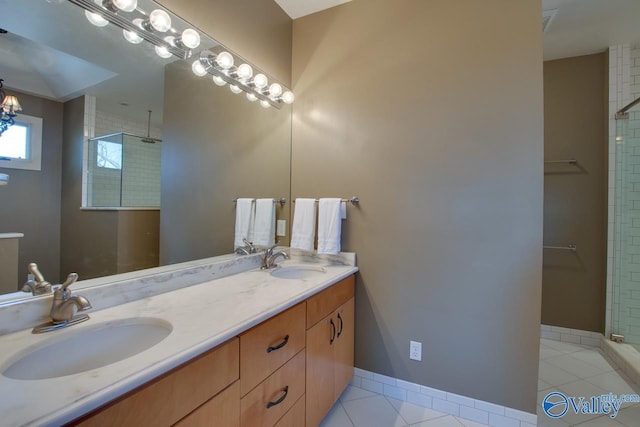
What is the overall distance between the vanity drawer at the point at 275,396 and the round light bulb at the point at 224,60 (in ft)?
5.29

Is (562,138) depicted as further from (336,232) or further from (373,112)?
(336,232)

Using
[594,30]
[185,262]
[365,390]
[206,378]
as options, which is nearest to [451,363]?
[365,390]

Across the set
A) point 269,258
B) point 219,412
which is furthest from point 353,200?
point 219,412

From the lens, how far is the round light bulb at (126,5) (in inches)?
43.5

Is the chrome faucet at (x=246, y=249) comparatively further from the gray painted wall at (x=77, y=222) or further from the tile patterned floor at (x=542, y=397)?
the tile patterned floor at (x=542, y=397)

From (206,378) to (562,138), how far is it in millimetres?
3367

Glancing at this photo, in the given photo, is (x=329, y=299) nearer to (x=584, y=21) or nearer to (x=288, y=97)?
(x=288, y=97)

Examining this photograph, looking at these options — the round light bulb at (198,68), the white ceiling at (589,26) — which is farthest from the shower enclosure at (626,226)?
the round light bulb at (198,68)

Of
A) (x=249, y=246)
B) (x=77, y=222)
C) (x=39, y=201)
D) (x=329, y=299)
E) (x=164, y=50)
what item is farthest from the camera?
(x=249, y=246)

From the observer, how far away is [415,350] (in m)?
1.76

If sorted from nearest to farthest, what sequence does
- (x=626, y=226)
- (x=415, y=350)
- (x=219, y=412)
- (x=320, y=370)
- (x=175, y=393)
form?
(x=175, y=393), (x=219, y=412), (x=320, y=370), (x=415, y=350), (x=626, y=226)

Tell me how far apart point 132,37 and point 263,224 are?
3.95 feet

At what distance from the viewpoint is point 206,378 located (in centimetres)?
79

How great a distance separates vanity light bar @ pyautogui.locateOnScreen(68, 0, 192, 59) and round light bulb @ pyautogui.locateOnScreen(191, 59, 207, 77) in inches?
2.4
